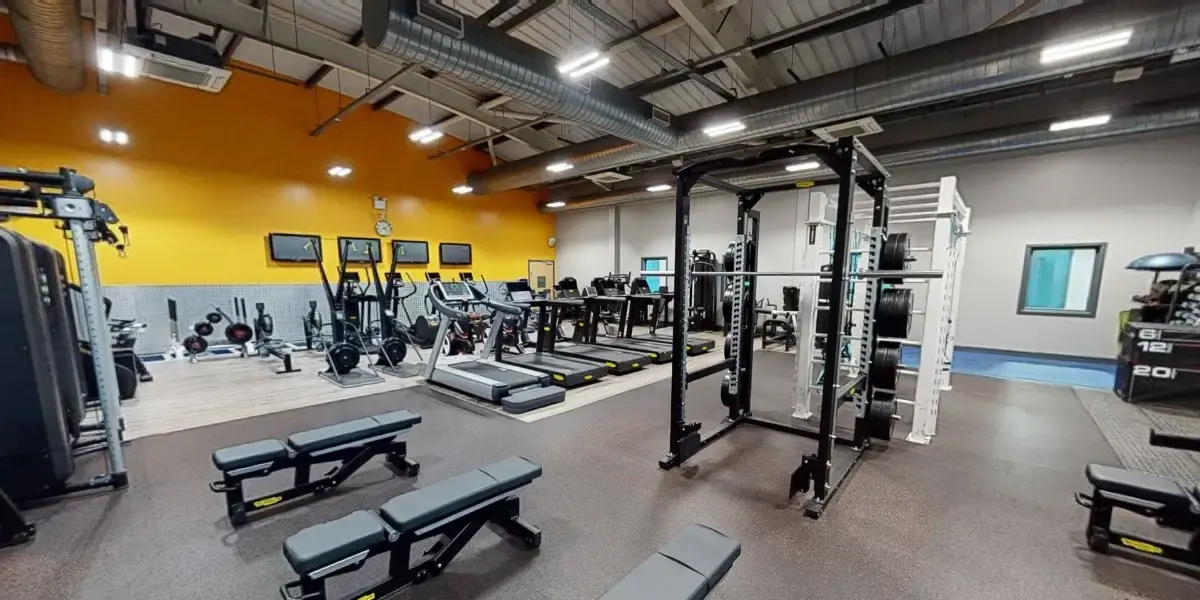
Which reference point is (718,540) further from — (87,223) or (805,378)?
(87,223)

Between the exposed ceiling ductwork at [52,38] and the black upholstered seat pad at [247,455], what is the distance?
16.0ft

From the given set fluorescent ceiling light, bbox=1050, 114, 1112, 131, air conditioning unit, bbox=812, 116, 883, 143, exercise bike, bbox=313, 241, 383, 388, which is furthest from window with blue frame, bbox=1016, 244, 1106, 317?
exercise bike, bbox=313, 241, 383, 388

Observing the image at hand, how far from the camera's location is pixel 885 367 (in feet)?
A: 11.6

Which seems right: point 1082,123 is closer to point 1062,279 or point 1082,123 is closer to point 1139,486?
point 1062,279

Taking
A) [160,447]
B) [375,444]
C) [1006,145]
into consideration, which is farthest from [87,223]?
[1006,145]

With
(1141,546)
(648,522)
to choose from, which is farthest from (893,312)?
(648,522)

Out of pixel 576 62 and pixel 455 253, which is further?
pixel 455 253

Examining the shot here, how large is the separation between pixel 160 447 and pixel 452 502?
3.40 metres

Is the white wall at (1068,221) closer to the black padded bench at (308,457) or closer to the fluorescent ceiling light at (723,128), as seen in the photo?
the fluorescent ceiling light at (723,128)

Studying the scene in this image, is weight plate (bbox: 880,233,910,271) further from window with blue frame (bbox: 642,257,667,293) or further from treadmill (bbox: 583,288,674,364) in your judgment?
window with blue frame (bbox: 642,257,667,293)

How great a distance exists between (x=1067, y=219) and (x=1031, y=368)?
269 centimetres

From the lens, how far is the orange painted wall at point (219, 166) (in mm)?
6613

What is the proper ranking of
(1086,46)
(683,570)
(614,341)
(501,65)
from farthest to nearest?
(614,341) → (501,65) → (1086,46) → (683,570)

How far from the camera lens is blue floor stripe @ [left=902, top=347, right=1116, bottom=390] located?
592 centimetres
